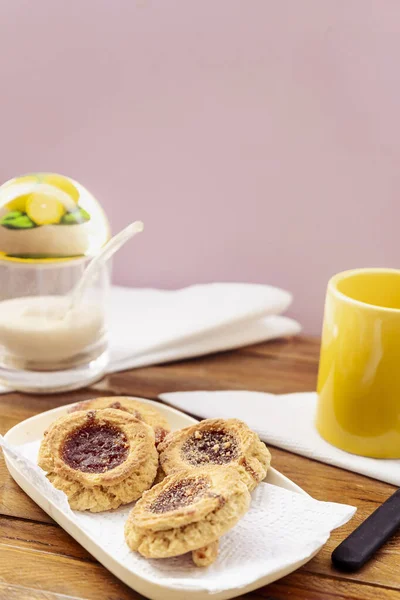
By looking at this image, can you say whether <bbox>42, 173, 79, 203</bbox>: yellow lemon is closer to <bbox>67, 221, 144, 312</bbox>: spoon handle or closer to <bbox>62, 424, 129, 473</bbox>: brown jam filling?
<bbox>67, 221, 144, 312</bbox>: spoon handle

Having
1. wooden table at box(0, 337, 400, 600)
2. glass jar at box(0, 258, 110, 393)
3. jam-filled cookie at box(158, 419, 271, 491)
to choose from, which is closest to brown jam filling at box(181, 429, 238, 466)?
jam-filled cookie at box(158, 419, 271, 491)

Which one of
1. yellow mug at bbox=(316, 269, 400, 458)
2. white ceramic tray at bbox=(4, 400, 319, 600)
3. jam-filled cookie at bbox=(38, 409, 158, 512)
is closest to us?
white ceramic tray at bbox=(4, 400, 319, 600)

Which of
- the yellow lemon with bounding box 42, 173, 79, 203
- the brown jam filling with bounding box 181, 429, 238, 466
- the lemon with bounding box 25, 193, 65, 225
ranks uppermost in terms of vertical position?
the yellow lemon with bounding box 42, 173, 79, 203

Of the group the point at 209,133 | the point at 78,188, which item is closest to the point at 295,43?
the point at 209,133

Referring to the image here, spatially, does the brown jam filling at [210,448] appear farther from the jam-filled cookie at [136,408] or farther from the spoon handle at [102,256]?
the spoon handle at [102,256]

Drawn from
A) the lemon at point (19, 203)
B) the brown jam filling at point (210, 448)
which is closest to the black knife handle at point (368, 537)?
the brown jam filling at point (210, 448)

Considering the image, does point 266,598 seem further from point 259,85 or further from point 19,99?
point 19,99
